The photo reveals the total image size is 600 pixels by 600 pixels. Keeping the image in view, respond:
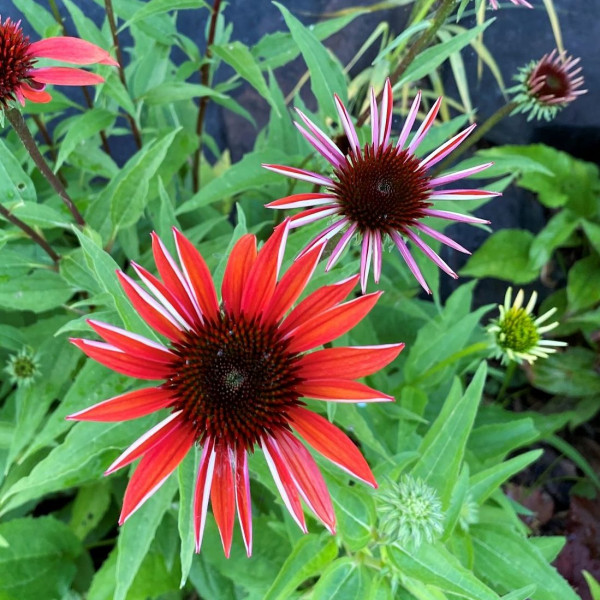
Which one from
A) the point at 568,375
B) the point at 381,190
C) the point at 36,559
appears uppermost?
the point at 568,375

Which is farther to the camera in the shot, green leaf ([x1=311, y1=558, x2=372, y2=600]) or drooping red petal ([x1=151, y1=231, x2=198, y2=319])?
green leaf ([x1=311, y1=558, x2=372, y2=600])

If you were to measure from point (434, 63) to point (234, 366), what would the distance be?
0.53 metres

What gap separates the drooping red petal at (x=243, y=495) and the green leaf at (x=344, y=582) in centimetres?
16

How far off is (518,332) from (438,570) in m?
0.40

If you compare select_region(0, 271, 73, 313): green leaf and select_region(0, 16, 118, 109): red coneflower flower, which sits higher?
select_region(0, 16, 118, 109): red coneflower flower

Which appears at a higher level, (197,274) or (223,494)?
(197,274)

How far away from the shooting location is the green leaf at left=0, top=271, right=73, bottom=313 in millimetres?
811

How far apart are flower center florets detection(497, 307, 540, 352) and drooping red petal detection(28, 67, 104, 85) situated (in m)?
0.66

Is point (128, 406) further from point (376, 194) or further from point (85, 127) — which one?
point (85, 127)

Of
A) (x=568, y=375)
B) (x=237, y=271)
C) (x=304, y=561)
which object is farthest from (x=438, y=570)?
(x=568, y=375)

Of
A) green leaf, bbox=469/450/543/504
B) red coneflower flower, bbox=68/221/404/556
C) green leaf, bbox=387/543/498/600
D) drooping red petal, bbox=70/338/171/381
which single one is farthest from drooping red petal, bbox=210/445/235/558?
green leaf, bbox=469/450/543/504

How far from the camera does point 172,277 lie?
58cm

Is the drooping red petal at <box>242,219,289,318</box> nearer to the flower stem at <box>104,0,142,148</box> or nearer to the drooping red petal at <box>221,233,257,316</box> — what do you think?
the drooping red petal at <box>221,233,257,316</box>

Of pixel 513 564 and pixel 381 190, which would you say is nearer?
pixel 381 190
